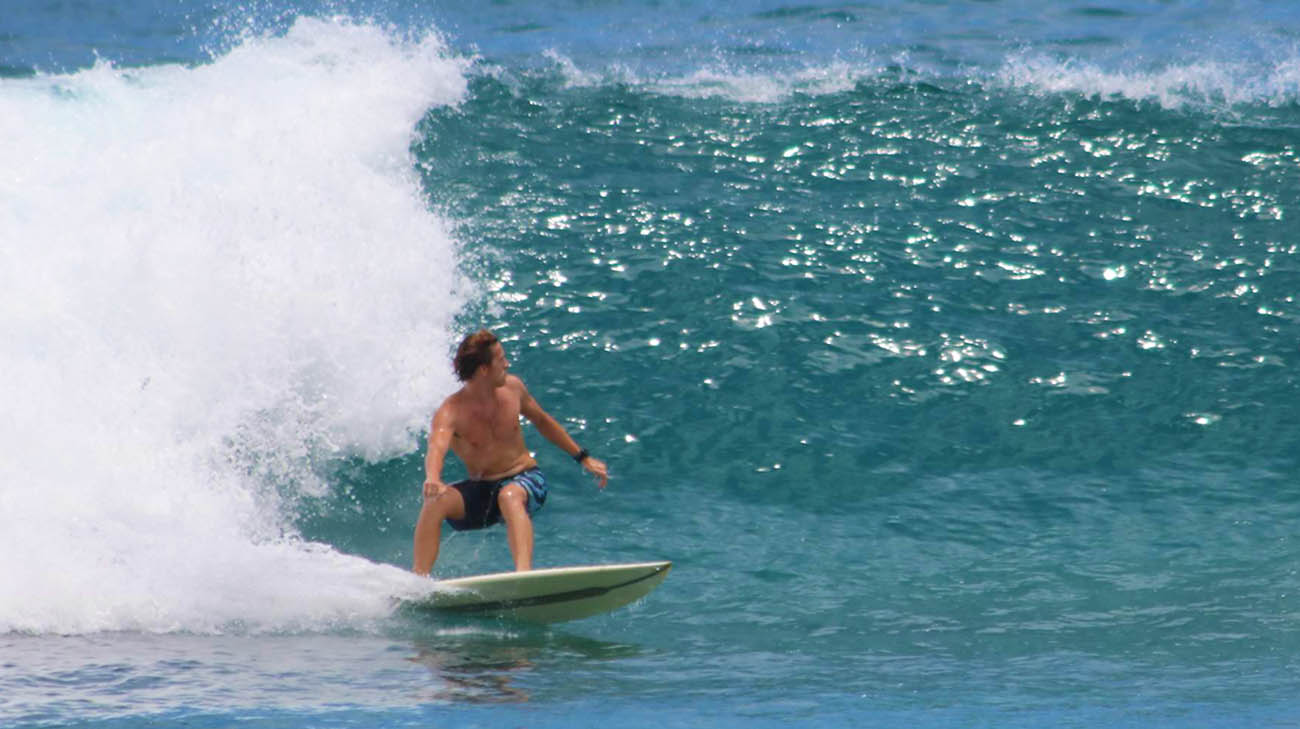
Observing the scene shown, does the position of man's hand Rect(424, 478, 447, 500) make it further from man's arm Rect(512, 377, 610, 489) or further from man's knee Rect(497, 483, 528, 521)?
man's arm Rect(512, 377, 610, 489)

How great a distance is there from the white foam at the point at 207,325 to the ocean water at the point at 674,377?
1.2 inches

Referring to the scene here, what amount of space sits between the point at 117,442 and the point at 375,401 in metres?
1.55

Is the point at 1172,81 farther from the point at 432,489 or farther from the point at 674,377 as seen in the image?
the point at 432,489

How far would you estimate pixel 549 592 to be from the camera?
20.4 ft

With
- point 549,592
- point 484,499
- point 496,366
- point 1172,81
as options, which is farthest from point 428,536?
point 1172,81

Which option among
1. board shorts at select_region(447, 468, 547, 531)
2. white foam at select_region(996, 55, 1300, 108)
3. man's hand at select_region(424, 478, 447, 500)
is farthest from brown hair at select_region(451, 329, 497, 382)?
white foam at select_region(996, 55, 1300, 108)

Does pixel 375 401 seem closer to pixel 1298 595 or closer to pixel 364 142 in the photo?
pixel 364 142

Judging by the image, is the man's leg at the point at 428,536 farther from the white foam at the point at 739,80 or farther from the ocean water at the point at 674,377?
the white foam at the point at 739,80

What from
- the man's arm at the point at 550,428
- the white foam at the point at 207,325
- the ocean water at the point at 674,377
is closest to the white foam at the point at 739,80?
the ocean water at the point at 674,377

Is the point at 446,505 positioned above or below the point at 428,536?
above

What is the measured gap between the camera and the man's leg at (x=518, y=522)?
255 inches

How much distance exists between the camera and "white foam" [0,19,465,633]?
20.8 ft

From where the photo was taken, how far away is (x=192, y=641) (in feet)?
19.2

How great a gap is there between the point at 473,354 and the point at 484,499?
680mm
